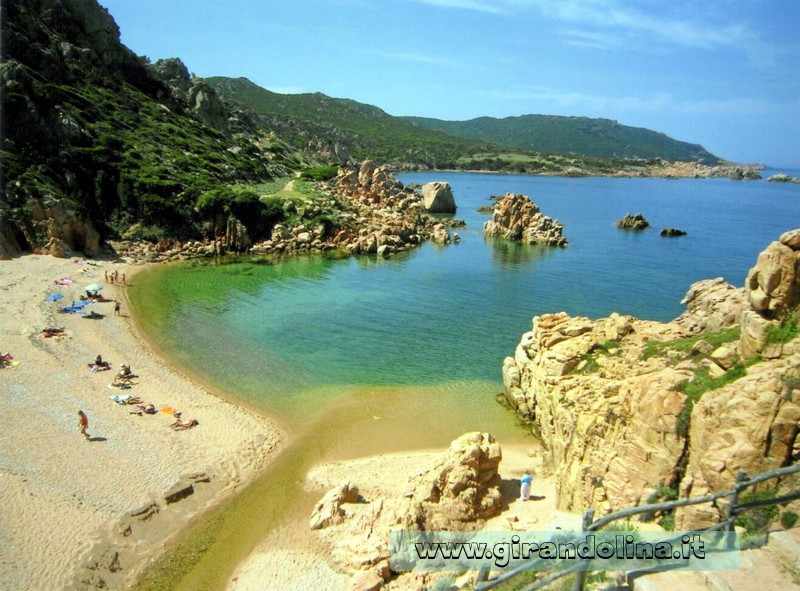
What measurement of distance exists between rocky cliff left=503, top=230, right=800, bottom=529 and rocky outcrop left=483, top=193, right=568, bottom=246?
166 feet

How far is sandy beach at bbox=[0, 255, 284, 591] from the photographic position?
1517 cm

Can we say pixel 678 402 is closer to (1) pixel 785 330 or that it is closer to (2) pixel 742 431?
(2) pixel 742 431

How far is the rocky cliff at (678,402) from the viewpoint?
36.9 ft

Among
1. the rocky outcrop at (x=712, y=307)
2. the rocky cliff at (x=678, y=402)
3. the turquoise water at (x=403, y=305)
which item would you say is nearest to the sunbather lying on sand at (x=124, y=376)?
the turquoise water at (x=403, y=305)

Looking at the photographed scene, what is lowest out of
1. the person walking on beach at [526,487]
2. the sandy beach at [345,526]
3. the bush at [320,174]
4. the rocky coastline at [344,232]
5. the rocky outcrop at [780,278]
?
the sandy beach at [345,526]

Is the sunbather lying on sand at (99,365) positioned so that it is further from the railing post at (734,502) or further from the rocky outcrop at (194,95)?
the rocky outcrop at (194,95)

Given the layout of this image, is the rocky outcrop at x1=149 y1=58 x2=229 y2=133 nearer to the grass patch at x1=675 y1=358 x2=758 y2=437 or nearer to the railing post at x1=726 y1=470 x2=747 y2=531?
the grass patch at x1=675 y1=358 x2=758 y2=437

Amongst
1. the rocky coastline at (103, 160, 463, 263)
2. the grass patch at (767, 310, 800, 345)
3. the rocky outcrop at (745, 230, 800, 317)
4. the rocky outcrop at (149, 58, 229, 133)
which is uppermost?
the rocky outcrop at (149, 58, 229, 133)

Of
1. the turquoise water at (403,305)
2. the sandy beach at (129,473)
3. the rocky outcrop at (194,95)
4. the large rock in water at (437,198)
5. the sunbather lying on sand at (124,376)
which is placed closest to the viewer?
the sandy beach at (129,473)

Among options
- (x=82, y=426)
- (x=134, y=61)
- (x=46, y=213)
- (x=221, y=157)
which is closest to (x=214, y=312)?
(x=82, y=426)

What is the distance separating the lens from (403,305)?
1606 inches

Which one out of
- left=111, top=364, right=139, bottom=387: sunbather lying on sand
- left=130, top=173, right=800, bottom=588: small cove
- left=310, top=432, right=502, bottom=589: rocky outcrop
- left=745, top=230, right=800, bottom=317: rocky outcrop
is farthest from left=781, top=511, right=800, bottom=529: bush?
left=111, top=364, right=139, bottom=387: sunbather lying on sand

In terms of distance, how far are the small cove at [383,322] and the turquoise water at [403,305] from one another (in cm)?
14

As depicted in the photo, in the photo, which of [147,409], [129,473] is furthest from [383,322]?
[129,473]
